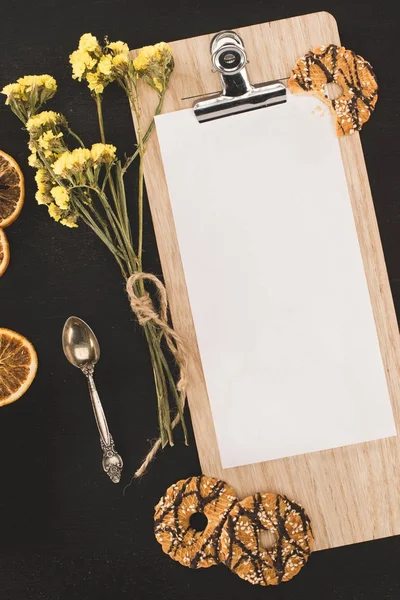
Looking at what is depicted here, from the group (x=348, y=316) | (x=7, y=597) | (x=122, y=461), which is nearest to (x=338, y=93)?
(x=348, y=316)

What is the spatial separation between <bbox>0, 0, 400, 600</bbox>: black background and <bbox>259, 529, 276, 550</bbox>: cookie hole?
11 cm

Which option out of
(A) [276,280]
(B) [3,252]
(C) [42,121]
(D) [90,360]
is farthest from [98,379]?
(C) [42,121]

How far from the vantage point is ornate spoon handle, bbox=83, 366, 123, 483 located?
1151 mm

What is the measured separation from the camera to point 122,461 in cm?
119

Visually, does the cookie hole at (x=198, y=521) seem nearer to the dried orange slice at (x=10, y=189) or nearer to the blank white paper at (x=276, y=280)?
the blank white paper at (x=276, y=280)

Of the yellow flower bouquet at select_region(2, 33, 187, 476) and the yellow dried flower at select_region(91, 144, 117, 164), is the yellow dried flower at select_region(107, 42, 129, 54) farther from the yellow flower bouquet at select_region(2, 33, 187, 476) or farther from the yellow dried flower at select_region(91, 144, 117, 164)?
the yellow dried flower at select_region(91, 144, 117, 164)

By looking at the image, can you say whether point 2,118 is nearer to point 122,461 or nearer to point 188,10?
point 188,10

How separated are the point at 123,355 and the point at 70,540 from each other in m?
0.43

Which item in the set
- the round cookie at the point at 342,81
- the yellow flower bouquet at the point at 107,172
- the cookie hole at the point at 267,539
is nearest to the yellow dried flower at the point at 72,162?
the yellow flower bouquet at the point at 107,172

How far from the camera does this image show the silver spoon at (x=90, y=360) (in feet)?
3.80

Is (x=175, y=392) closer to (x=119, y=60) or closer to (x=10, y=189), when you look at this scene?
(x=10, y=189)

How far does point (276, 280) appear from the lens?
1157 mm

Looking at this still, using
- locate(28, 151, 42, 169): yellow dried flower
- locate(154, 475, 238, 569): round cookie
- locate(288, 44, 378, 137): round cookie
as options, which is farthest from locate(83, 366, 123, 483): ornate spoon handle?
locate(288, 44, 378, 137): round cookie

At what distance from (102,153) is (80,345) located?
405mm
